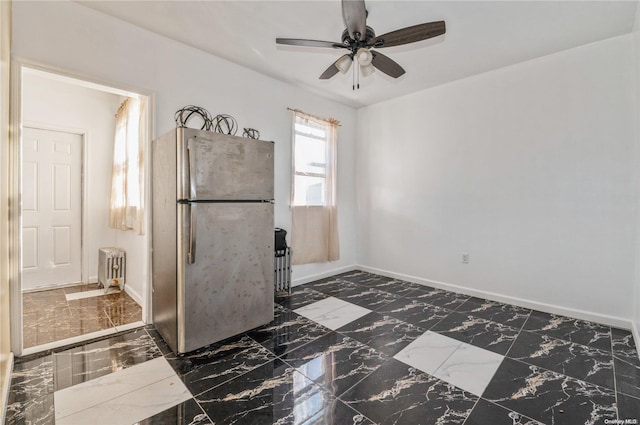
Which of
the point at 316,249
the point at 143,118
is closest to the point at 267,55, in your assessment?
the point at 143,118

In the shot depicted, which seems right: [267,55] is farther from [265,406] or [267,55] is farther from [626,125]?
[626,125]

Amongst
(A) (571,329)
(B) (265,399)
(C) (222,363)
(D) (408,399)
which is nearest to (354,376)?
(D) (408,399)

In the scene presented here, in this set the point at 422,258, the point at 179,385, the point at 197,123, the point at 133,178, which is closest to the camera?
the point at 179,385

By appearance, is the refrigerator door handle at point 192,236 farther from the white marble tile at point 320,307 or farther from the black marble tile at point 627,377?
the black marble tile at point 627,377

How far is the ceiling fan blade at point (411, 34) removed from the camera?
2.00 metres

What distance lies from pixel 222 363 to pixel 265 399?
0.54 meters

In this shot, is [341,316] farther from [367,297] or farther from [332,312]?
[367,297]

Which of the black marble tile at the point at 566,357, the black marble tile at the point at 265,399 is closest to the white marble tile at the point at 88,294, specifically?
the black marble tile at the point at 265,399

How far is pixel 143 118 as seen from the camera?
284 cm

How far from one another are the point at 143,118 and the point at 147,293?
5.52 ft

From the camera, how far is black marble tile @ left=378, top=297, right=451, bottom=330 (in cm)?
288

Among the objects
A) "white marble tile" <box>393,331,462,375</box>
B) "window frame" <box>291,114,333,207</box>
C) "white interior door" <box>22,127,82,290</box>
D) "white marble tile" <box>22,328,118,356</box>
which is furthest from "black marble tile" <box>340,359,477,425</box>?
"white interior door" <box>22,127,82,290</box>

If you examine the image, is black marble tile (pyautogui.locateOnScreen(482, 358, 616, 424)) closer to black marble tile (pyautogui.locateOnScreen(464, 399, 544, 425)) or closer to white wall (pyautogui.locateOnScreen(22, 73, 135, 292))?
black marble tile (pyautogui.locateOnScreen(464, 399, 544, 425))

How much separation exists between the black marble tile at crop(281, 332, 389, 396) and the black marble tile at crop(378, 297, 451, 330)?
737 mm
